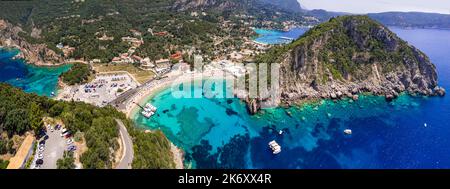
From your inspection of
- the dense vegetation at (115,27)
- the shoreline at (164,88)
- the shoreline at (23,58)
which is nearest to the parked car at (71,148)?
the shoreline at (164,88)

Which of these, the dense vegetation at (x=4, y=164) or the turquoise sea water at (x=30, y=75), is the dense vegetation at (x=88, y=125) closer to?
the dense vegetation at (x=4, y=164)

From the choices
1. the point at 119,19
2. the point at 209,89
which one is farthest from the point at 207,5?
the point at 209,89

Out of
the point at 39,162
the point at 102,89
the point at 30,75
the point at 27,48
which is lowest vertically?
the point at 39,162

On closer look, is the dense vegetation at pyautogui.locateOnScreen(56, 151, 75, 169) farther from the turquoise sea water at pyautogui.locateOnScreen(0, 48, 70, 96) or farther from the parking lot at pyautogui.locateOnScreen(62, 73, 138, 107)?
the turquoise sea water at pyautogui.locateOnScreen(0, 48, 70, 96)

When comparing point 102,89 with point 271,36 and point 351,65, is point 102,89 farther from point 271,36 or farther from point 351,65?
point 271,36

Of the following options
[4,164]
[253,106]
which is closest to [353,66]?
[253,106]
